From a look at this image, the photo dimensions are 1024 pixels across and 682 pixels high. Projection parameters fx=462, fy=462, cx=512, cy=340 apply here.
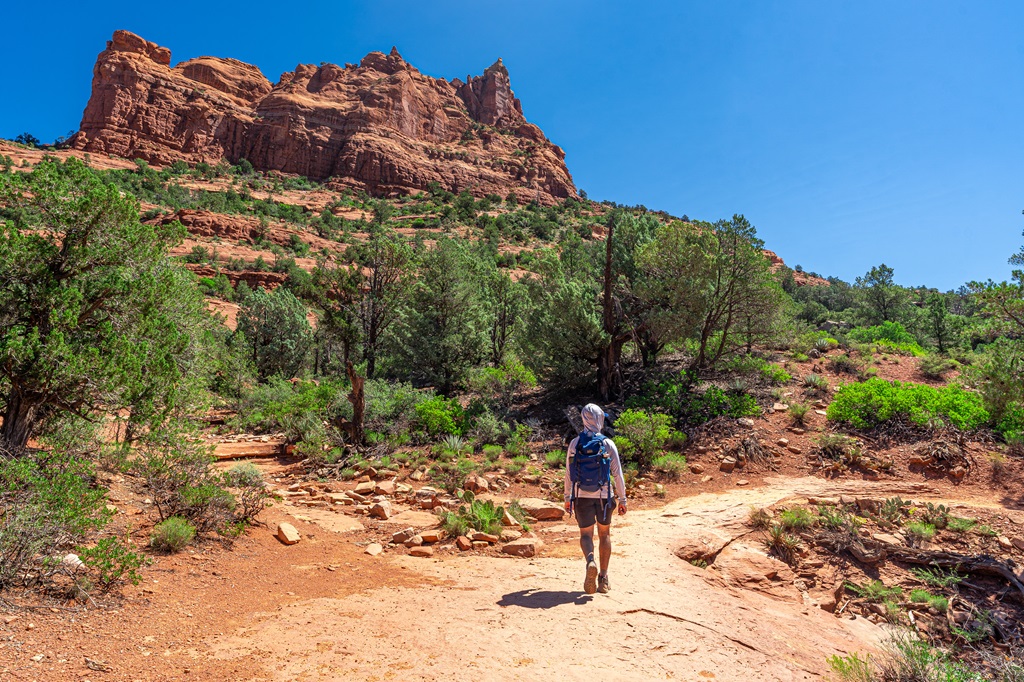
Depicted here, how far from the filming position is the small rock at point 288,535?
6.31 meters

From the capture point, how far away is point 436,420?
12.6 metres

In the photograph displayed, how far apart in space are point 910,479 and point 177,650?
442 inches

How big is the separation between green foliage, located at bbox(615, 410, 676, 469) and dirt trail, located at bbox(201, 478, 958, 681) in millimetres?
4470

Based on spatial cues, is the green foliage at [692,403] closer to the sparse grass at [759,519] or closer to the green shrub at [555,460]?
the green shrub at [555,460]

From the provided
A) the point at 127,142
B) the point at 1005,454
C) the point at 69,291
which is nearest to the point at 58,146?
the point at 127,142

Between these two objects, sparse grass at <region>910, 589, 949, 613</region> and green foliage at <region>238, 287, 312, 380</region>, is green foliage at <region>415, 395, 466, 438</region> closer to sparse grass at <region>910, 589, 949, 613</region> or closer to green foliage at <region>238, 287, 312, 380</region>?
sparse grass at <region>910, 589, 949, 613</region>

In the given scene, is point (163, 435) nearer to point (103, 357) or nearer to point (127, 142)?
point (103, 357)

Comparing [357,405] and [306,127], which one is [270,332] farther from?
[306,127]

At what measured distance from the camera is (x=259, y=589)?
480cm

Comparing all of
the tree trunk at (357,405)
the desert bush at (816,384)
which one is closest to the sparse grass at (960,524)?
the desert bush at (816,384)

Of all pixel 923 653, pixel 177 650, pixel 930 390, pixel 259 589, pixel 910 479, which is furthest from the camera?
pixel 930 390

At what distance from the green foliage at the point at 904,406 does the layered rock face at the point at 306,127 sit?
252 ft

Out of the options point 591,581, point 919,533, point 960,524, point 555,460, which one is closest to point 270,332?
point 555,460

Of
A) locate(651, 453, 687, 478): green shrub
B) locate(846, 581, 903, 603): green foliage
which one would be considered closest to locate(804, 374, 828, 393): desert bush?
locate(651, 453, 687, 478): green shrub
